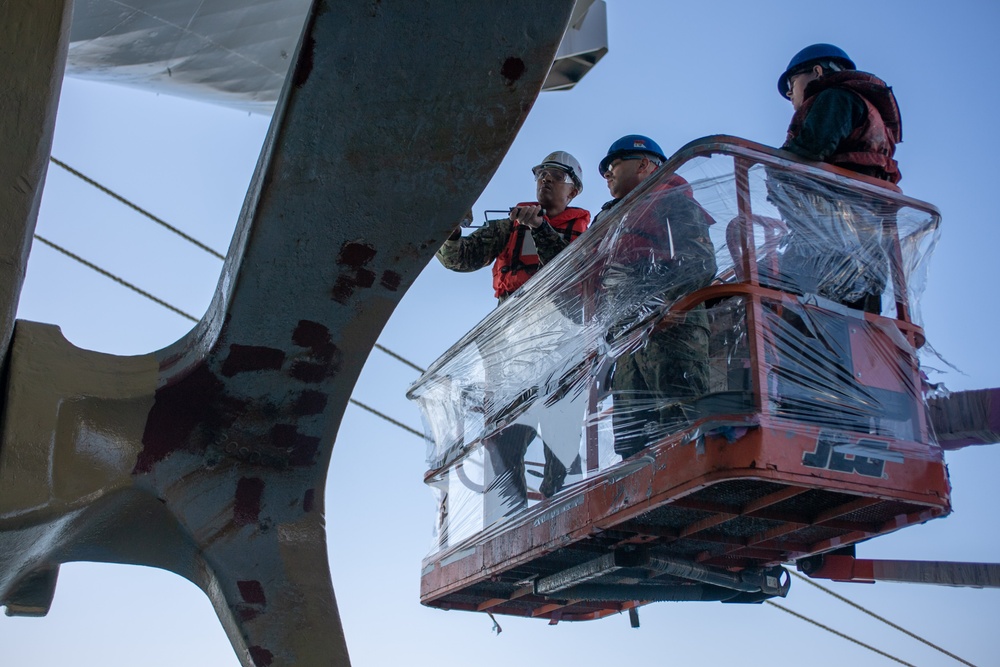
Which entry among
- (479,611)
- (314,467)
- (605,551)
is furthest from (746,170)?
(479,611)

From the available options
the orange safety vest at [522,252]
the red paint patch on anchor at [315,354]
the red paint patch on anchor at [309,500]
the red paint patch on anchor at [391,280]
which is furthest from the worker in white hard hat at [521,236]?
the red paint patch on anchor at [391,280]

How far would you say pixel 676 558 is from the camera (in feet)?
15.3

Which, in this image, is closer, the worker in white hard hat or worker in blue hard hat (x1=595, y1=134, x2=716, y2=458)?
worker in blue hard hat (x1=595, y1=134, x2=716, y2=458)

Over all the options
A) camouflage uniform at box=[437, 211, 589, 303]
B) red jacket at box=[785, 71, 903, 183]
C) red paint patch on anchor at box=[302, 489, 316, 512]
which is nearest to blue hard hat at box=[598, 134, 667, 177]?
camouflage uniform at box=[437, 211, 589, 303]

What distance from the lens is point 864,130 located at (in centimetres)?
430

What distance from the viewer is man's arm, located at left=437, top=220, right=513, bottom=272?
5891 mm

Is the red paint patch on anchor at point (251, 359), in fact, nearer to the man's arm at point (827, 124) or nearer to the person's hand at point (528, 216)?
the man's arm at point (827, 124)

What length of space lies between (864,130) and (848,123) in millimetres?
119

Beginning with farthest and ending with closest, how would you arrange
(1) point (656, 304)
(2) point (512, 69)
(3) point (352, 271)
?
(1) point (656, 304) < (3) point (352, 271) < (2) point (512, 69)

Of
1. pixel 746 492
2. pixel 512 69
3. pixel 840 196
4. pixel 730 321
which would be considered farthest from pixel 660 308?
pixel 512 69

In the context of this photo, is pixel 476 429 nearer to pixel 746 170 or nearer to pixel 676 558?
pixel 676 558

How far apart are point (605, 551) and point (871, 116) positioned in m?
2.18

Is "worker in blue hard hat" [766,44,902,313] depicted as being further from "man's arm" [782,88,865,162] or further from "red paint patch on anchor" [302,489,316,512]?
"red paint patch on anchor" [302,489,316,512]

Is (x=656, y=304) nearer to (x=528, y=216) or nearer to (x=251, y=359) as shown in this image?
(x=528, y=216)
